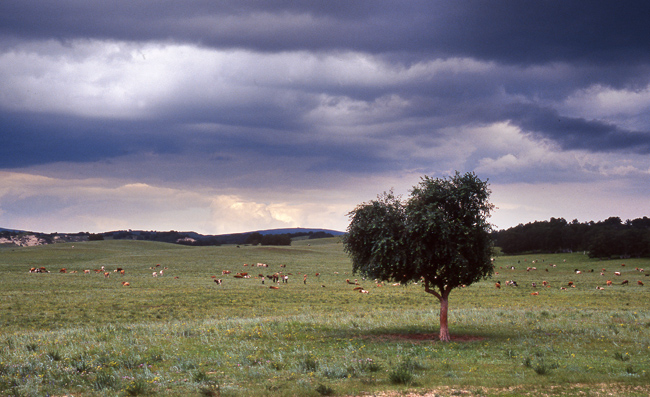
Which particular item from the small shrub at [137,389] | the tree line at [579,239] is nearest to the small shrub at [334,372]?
the small shrub at [137,389]

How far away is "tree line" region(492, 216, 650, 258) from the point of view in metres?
124

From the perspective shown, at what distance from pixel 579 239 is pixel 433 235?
154 meters

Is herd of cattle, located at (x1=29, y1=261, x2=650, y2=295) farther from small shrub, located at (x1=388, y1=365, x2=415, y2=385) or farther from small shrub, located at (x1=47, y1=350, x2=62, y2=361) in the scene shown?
small shrub, located at (x1=388, y1=365, x2=415, y2=385)

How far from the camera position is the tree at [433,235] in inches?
912

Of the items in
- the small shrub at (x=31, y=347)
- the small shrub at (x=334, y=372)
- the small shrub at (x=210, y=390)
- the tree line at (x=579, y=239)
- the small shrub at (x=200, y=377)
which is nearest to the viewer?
the small shrub at (x=210, y=390)

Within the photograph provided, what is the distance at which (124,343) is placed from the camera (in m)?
21.1

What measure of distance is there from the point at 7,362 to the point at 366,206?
16762 mm

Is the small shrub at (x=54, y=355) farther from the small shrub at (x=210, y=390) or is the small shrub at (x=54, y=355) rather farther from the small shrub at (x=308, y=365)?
the small shrub at (x=308, y=365)

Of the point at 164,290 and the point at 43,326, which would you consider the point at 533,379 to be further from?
the point at 164,290

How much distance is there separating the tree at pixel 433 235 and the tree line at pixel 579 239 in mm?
117932

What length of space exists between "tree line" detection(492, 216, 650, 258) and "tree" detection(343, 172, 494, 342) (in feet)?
387

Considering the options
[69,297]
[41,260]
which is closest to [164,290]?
[69,297]

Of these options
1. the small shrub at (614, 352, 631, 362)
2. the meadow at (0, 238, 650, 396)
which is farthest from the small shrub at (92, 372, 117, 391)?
the small shrub at (614, 352, 631, 362)

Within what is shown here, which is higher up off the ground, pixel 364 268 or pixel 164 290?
pixel 364 268
